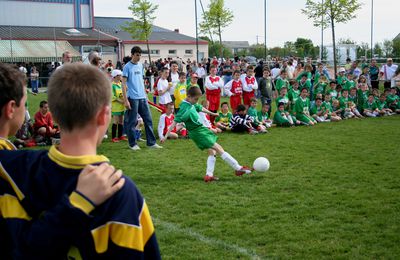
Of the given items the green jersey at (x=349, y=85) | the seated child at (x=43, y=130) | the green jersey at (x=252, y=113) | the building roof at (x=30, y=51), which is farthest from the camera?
the building roof at (x=30, y=51)

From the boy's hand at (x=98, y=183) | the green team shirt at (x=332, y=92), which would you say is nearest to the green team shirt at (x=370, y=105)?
the green team shirt at (x=332, y=92)

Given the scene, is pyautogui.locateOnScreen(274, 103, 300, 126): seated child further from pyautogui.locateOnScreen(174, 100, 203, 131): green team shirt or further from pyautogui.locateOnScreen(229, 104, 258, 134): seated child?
pyautogui.locateOnScreen(174, 100, 203, 131): green team shirt

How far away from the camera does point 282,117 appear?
14812 millimetres

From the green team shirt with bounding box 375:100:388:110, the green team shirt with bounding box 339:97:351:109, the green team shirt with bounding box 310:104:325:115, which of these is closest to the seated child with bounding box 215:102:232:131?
the green team shirt with bounding box 310:104:325:115

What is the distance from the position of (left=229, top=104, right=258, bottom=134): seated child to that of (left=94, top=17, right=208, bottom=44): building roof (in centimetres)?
4130

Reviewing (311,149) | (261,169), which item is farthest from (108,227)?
(311,149)

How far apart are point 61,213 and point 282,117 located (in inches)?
540

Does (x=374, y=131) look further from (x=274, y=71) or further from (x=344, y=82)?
(x=274, y=71)

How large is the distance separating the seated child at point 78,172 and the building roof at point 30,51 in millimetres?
32893

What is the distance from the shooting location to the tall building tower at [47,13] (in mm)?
45875

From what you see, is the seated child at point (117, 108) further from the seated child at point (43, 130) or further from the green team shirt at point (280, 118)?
the green team shirt at point (280, 118)

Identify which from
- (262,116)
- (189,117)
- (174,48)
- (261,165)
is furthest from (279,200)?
(174,48)

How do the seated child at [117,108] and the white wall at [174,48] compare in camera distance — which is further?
the white wall at [174,48]

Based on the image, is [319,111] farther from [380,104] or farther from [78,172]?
[78,172]
